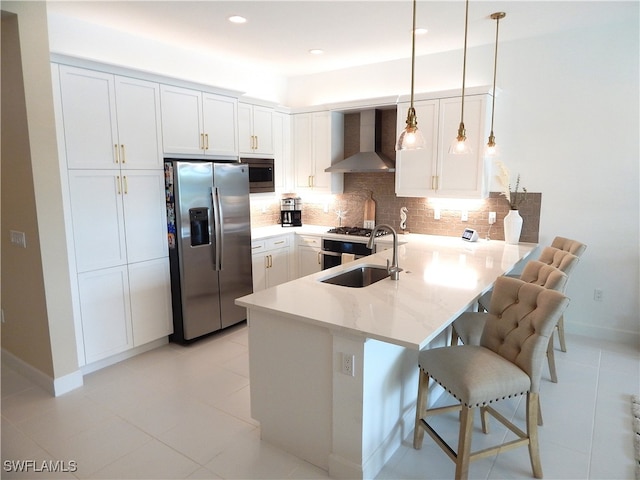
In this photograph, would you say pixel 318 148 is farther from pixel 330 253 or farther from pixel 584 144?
pixel 584 144

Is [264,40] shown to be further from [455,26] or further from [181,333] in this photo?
[181,333]

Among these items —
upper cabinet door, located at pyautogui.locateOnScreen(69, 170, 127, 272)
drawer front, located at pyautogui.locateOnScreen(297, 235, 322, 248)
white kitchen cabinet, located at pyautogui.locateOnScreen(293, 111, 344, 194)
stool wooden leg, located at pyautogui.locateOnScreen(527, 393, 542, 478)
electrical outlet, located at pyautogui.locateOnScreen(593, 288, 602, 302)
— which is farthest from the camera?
white kitchen cabinet, located at pyautogui.locateOnScreen(293, 111, 344, 194)

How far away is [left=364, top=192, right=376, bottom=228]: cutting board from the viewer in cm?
500

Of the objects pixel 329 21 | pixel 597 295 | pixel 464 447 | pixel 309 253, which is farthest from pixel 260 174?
pixel 597 295

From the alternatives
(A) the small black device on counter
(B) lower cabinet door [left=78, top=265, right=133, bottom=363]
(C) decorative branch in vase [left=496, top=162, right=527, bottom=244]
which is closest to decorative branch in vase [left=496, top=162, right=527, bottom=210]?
(C) decorative branch in vase [left=496, top=162, right=527, bottom=244]

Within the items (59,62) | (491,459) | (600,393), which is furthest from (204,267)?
(600,393)

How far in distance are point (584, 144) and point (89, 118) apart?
4284mm

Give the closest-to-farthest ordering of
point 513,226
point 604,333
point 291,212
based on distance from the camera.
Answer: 1. point 604,333
2. point 513,226
3. point 291,212

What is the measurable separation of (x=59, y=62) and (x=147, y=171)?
99 cm

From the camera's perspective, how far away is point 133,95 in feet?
11.0

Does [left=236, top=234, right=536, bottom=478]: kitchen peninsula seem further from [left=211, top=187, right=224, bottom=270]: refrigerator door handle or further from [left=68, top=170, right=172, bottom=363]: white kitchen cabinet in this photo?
[left=68, top=170, right=172, bottom=363]: white kitchen cabinet

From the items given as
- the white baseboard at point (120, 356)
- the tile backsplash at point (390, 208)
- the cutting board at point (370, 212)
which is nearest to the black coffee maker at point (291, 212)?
the tile backsplash at point (390, 208)

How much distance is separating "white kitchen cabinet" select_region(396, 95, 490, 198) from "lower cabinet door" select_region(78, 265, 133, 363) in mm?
2980

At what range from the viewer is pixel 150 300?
3.66 m
